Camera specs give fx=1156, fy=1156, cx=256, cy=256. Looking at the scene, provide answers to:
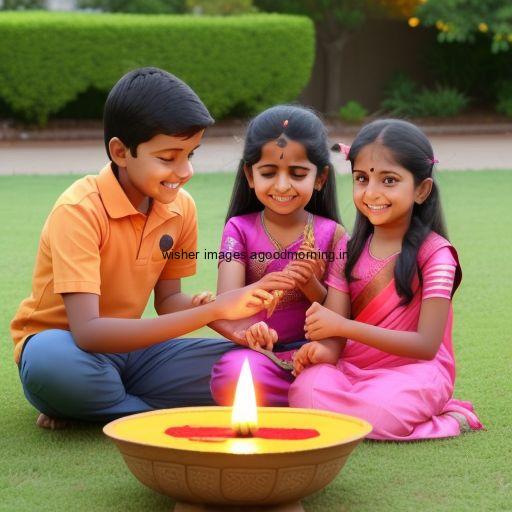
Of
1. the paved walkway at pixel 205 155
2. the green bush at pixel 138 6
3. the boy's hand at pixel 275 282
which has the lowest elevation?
the paved walkway at pixel 205 155

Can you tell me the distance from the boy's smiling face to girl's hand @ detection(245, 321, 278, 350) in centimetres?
45

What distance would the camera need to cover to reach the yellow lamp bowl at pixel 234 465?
2418mm

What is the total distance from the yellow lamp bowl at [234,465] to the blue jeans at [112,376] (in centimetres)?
68

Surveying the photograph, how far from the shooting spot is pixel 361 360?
3541 millimetres

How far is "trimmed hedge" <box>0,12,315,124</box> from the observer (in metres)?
14.2

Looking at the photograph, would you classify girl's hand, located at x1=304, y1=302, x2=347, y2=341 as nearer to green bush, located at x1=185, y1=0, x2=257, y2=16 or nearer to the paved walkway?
the paved walkway

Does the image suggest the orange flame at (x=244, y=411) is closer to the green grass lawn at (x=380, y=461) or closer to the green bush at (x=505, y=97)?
the green grass lawn at (x=380, y=461)

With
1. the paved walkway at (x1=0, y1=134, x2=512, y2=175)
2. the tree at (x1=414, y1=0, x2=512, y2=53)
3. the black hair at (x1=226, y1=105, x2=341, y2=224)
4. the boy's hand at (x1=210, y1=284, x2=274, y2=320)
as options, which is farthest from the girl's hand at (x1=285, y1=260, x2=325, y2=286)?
the tree at (x1=414, y1=0, x2=512, y2=53)

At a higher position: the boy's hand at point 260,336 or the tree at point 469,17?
the tree at point 469,17

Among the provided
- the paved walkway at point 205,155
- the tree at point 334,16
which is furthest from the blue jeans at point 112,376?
the tree at point 334,16

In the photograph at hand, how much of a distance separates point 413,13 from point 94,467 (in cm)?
1568

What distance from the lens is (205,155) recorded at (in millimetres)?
12969

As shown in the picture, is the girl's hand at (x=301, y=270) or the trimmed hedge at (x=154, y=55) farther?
the trimmed hedge at (x=154, y=55)

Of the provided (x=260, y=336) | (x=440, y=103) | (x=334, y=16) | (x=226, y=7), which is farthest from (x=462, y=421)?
(x=440, y=103)
